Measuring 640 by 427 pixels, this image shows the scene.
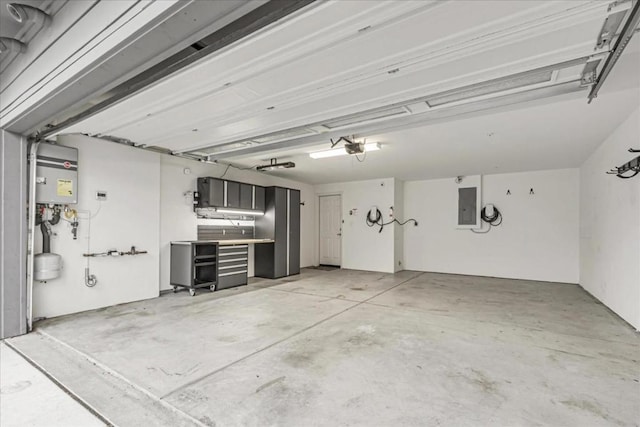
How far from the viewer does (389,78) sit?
7.47 feet

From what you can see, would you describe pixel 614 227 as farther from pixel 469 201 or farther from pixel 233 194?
pixel 233 194

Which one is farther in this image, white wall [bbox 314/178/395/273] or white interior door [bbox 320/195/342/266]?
white interior door [bbox 320/195/342/266]

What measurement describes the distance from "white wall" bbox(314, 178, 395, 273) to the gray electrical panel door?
5.42ft

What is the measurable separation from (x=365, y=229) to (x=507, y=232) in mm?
3317

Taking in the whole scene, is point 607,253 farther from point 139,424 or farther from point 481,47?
point 139,424

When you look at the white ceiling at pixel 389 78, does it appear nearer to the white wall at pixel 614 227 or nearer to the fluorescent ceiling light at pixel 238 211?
the white wall at pixel 614 227

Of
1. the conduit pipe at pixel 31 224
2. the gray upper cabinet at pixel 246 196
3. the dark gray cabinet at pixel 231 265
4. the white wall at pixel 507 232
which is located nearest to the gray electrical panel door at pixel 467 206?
the white wall at pixel 507 232

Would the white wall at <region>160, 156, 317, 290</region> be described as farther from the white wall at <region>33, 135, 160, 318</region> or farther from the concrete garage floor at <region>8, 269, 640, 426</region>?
the concrete garage floor at <region>8, 269, 640, 426</region>

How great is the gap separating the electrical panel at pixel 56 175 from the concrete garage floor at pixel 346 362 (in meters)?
1.52

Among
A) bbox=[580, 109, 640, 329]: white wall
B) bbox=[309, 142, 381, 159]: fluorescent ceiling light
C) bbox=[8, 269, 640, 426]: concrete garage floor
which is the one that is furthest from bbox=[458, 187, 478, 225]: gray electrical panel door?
bbox=[309, 142, 381, 159]: fluorescent ceiling light

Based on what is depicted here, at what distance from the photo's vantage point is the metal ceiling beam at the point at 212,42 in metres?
1.55

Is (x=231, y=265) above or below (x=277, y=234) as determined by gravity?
below

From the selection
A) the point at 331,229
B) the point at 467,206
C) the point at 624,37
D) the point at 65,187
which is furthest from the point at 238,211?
the point at 624,37

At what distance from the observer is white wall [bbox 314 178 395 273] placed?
7719 millimetres
